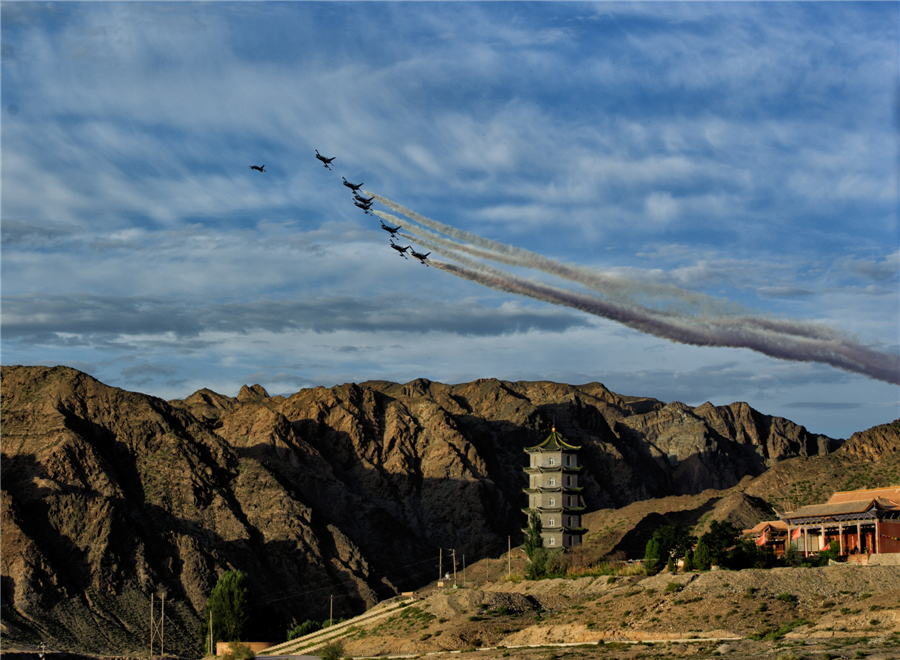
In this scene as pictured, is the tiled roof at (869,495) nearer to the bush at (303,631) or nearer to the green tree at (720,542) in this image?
the green tree at (720,542)

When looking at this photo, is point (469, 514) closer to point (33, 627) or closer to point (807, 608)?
point (33, 627)

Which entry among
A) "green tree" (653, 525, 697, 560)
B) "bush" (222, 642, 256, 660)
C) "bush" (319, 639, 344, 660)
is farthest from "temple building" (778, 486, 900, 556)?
"bush" (222, 642, 256, 660)

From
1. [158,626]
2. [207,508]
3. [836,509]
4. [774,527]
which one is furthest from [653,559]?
[207,508]

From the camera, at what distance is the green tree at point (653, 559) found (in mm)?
70250

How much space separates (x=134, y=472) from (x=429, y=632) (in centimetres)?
9204

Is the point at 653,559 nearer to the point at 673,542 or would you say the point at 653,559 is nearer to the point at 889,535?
the point at 673,542

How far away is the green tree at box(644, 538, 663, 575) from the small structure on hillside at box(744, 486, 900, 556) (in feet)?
34.0

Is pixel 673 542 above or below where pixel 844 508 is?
below

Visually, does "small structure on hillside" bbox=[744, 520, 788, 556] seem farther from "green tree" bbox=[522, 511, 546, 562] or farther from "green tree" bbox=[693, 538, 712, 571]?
"green tree" bbox=[522, 511, 546, 562]

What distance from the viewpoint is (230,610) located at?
3910 inches

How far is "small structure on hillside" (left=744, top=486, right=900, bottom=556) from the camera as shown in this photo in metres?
68.9

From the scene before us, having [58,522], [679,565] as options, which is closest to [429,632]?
[679,565]

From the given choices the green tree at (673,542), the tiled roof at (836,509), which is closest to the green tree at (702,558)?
the green tree at (673,542)

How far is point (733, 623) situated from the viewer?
5481 cm
